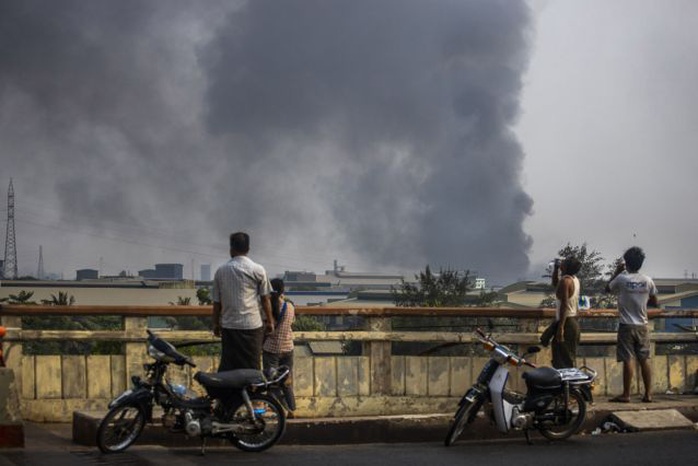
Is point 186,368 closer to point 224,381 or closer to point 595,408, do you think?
point 224,381

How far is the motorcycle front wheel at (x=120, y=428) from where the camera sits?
32.2 ft

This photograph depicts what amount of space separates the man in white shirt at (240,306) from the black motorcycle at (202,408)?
0.32 meters

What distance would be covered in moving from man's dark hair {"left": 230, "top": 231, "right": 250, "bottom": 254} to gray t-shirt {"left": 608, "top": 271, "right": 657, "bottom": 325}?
16.6 feet

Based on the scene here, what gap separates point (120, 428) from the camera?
9.97 meters

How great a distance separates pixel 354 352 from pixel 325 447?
2.54 m

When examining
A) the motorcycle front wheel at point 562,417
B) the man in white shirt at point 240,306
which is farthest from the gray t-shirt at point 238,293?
the motorcycle front wheel at point 562,417

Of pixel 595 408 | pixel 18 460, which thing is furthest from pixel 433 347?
pixel 18 460

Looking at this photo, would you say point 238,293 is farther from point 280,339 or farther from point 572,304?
point 572,304

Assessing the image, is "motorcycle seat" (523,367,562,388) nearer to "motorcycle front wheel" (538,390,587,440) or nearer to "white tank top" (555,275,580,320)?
"motorcycle front wheel" (538,390,587,440)

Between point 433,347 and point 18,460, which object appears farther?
point 433,347

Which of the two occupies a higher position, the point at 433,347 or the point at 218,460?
the point at 433,347

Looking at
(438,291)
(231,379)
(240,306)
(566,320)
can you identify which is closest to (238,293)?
(240,306)

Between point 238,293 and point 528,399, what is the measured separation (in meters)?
3.22

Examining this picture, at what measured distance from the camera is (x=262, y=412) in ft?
33.8
